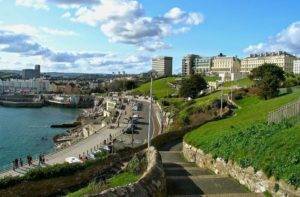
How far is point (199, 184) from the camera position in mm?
20922

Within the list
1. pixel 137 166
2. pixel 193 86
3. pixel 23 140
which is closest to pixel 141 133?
pixel 23 140

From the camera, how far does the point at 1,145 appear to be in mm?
87438

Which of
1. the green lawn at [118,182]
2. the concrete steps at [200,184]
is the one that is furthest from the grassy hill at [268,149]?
the green lawn at [118,182]

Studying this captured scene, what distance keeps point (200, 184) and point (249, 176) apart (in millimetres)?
2051

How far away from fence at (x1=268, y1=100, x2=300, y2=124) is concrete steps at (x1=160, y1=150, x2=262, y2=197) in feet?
14.1

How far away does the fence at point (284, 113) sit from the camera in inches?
1048

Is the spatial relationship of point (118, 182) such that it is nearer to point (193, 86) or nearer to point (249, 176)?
point (249, 176)

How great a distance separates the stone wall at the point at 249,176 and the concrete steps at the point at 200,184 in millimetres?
264

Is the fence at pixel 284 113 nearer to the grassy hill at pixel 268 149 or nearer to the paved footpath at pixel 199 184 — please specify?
the grassy hill at pixel 268 149

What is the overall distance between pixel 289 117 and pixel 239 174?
6.79 metres

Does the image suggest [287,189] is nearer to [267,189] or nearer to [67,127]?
[267,189]

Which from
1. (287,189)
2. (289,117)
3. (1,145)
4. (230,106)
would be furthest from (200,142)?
(1,145)

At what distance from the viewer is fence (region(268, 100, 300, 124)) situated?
87.3ft

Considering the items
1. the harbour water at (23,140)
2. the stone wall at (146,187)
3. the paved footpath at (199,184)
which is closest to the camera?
the stone wall at (146,187)
